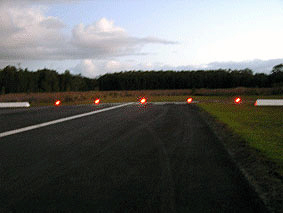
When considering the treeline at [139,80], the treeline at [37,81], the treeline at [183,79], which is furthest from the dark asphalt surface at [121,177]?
the treeline at [183,79]

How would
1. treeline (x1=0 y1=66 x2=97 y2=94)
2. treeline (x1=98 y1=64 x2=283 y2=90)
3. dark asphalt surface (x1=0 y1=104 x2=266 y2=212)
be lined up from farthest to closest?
treeline (x1=98 y1=64 x2=283 y2=90) → treeline (x1=0 y1=66 x2=97 y2=94) → dark asphalt surface (x1=0 y1=104 x2=266 y2=212)

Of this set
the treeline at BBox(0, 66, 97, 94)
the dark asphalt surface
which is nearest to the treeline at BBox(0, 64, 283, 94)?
the treeline at BBox(0, 66, 97, 94)

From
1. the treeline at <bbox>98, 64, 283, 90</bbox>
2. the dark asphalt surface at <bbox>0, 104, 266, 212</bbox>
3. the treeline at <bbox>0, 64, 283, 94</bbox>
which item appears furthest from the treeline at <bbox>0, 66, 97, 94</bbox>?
the dark asphalt surface at <bbox>0, 104, 266, 212</bbox>

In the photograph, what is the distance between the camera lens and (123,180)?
4.49 metres

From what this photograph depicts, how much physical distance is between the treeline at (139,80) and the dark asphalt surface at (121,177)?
54926 mm

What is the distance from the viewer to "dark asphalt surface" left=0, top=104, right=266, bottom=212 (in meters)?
Result: 3.58

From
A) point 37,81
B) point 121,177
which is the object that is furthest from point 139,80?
point 121,177

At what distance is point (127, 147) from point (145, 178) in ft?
7.98

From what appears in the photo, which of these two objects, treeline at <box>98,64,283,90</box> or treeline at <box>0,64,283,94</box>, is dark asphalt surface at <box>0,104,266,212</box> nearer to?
treeline at <box>0,64,283,94</box>

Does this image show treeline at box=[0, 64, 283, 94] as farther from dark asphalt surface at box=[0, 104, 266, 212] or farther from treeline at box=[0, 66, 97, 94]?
dark asphalt surface at box=[0, 104, 266, 212]

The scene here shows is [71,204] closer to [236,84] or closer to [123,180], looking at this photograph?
[123,180]

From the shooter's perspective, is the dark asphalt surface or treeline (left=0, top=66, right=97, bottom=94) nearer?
the dark asphalt surface

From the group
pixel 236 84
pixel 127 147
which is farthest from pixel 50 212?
pixel 236 84

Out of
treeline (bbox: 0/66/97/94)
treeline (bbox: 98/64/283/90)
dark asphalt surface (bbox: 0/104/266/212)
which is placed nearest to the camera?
dark asphalt surface (bbox: 0/104/266/212)
